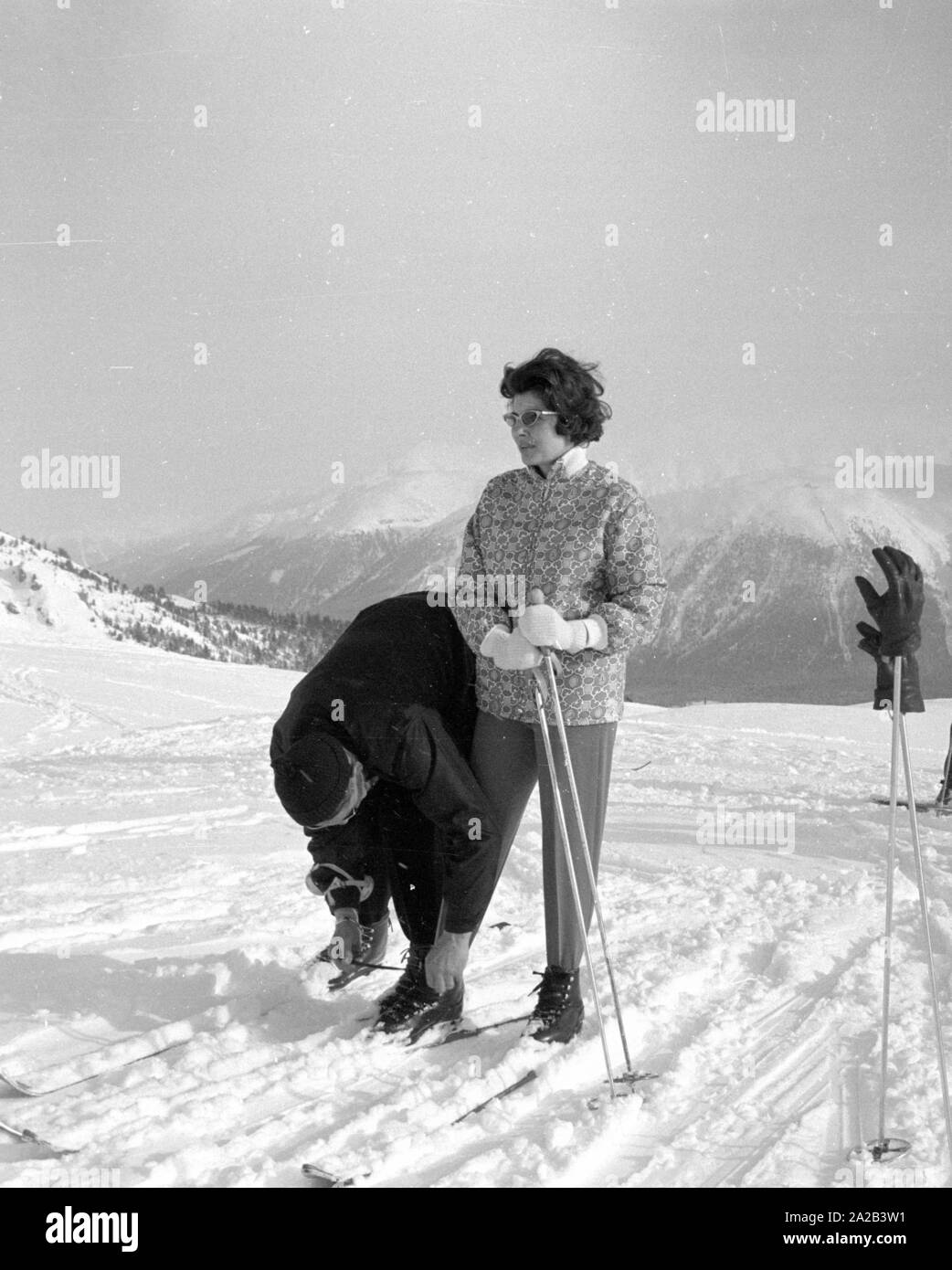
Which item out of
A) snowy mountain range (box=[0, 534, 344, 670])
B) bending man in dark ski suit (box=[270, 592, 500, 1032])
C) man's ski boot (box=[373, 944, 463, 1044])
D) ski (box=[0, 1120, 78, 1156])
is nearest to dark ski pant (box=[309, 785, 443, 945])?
bending man in dark ski suit (box=[270, 592, 500, 1032])

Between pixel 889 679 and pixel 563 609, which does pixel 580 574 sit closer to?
pixel 563 609

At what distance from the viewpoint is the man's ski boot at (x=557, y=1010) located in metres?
3.21

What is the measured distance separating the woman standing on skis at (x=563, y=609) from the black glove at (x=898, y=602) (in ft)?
2.10

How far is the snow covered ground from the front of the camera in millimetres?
2523

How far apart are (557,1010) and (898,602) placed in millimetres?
1587

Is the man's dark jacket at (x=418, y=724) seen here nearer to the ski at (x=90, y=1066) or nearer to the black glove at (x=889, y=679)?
the ski at (x=90, y=1066)

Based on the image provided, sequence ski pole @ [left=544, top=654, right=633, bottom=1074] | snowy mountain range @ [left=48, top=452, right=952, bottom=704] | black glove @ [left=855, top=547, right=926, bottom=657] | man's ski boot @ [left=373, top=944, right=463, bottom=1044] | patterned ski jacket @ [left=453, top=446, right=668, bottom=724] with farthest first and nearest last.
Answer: snowy mountain range @ [left=48, top=452, right=952, bottom=704]
man's ski boot @ [left=373, top=944, right=463, bottom=1044]
patterned ski jacket @ [left=453, top=446, right=668, bottom=724]
ski pole @ [left=544, top=654, right=633, bottom=1074]
black glove @ [left=855, top=547, right=926, bottom=657]

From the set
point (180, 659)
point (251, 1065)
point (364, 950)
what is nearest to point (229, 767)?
point (364, 950)

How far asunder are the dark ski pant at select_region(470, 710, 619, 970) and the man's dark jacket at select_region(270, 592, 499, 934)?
83 mm

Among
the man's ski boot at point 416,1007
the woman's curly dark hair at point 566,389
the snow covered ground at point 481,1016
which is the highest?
the woman's curly dark hair at point 566,389

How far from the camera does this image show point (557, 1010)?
325cm

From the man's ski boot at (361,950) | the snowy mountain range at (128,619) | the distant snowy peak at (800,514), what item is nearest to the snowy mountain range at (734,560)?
the distant snowy peak at (800,514)

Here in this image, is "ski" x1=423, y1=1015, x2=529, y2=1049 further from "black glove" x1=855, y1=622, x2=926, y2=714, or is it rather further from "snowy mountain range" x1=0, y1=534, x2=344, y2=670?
"snowy mountain range" x1=0, y1=534, x2=344, y2=670
